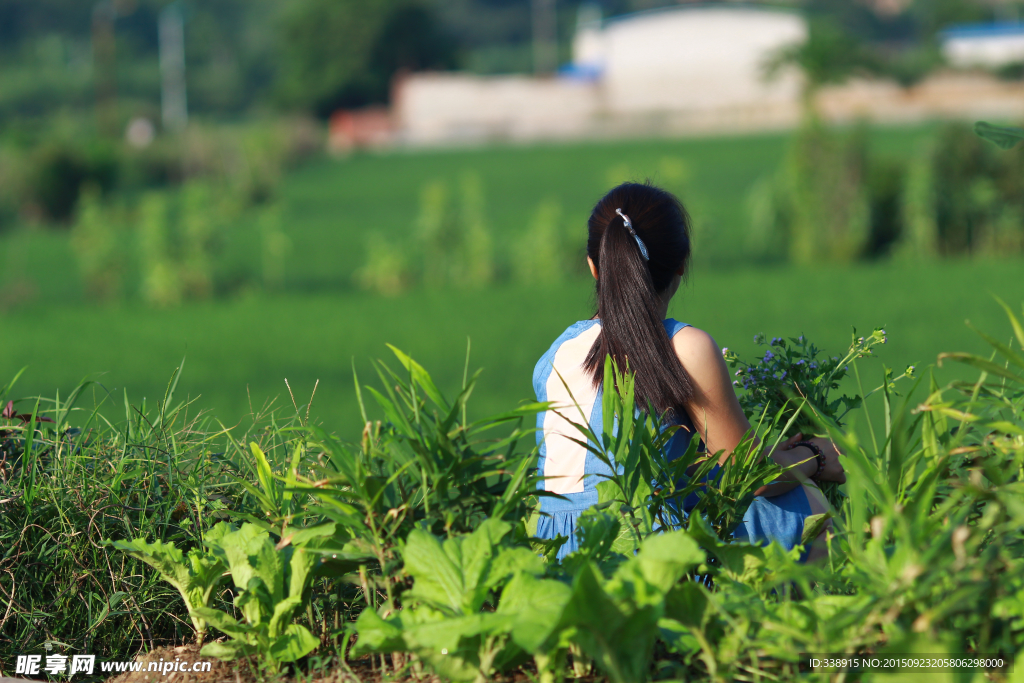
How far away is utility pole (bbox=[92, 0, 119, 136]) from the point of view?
A: 4353cm

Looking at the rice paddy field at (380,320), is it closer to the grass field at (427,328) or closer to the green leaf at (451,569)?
the grass field at (427,328)

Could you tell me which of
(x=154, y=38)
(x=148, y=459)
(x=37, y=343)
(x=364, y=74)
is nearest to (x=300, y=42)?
(x=364, y=74)

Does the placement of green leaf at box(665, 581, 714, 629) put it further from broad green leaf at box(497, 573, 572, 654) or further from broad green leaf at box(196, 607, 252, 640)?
broad green leaf at box(196, 607, 252, 640)

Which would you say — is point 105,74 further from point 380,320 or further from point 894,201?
point 380,320

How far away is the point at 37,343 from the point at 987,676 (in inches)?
424

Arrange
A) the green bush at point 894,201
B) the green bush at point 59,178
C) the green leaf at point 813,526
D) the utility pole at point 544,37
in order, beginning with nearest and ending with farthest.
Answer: the green leaf at point 813,526 → the green bush at point 894,201 → the green bush at point 59,178 → the utility pole at point 544,37

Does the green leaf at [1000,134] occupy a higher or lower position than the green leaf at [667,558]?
higher

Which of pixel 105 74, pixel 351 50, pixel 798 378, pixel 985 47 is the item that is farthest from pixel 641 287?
pixel 351 50

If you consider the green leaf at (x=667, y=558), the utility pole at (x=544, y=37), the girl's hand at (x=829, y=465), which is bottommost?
the girl's hand at (x=829, y=465)

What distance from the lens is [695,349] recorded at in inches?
88.2

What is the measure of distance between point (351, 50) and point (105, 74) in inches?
691

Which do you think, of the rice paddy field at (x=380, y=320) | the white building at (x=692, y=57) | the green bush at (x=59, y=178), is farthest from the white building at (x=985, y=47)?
the green bush at (x=59, y=178)

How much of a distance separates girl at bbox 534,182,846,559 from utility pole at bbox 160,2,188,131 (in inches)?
2066

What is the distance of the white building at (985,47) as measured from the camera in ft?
160
